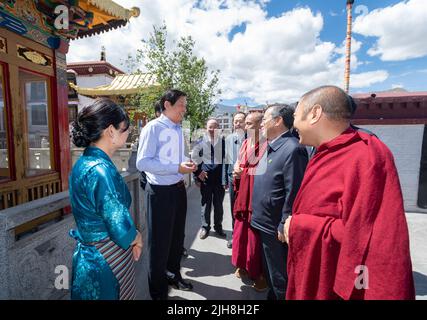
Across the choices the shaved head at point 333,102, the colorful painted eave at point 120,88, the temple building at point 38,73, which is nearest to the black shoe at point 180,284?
the shaved head at point 333,102

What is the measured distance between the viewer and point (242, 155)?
3402mm

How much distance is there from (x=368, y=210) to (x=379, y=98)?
21.0 ft

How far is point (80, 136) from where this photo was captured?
156 centimetres

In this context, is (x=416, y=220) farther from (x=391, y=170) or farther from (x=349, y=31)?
(x=349, y=31)

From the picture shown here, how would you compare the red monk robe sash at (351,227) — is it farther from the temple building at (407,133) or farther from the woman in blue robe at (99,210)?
the temple building at (407,133)

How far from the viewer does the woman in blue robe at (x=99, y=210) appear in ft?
4.65

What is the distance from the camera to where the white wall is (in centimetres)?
610

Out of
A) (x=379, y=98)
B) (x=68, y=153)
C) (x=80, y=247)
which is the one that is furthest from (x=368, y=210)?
(x=379, y=98)

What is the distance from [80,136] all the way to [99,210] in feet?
1.59

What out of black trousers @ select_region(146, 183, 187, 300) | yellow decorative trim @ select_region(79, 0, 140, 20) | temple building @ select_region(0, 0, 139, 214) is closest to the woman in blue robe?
black trousers @ select_region(146, 183, 187, 300)

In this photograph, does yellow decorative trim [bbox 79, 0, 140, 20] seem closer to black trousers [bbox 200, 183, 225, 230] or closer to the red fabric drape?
black trousers [bbox 200, 183, 225, 230]

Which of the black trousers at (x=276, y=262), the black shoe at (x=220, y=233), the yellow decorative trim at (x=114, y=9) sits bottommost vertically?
the black shoe at (x=220, y=233)

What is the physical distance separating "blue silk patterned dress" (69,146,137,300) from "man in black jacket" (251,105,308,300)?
1378mm

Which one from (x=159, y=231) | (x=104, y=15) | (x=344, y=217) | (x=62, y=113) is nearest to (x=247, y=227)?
(x=159, y=231)
